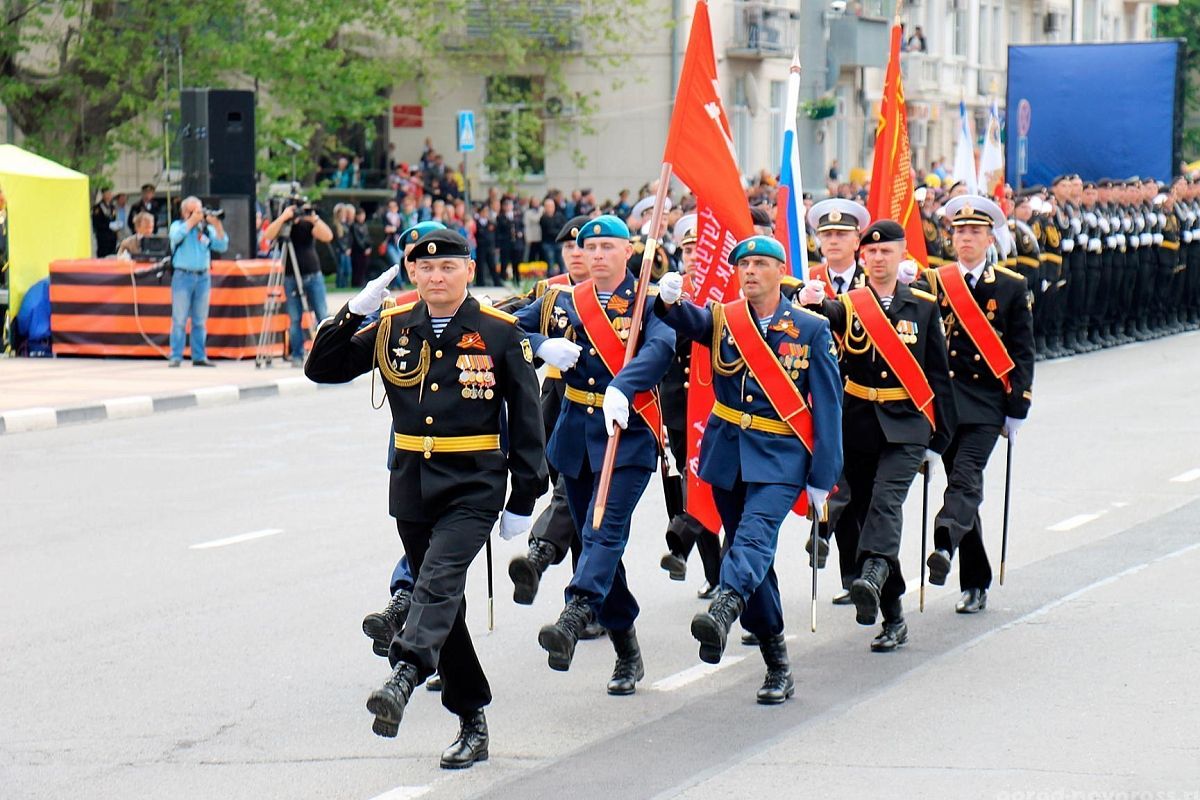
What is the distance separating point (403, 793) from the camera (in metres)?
6.18

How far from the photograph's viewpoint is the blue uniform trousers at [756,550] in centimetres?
716

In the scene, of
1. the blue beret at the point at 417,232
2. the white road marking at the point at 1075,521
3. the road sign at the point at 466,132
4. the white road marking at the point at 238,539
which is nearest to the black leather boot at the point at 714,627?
the blue beret at the point at 417,232

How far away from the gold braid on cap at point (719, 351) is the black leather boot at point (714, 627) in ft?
3.17

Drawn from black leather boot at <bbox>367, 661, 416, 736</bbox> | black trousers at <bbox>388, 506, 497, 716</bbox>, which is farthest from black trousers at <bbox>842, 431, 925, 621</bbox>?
black leather boot at <bbox>367, 661, 416, 736</bbox>

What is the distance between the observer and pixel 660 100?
141 ft

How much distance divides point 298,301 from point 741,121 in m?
25.2

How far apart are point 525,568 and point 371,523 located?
11.8 ft

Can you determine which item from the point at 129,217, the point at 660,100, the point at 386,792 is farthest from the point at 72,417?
the point at 660,100

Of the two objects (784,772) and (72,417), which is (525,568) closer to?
(784,772)

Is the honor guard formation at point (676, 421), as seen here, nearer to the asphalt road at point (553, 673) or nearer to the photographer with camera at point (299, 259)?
the asphalt road at point (553, 673)

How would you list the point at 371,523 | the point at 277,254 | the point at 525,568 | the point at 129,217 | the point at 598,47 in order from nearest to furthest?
the point at 525,568 → the point at 371,523 → the point at 277,254 → the point at 129,217 → the point at 598,47

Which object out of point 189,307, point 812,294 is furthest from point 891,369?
point 189,307

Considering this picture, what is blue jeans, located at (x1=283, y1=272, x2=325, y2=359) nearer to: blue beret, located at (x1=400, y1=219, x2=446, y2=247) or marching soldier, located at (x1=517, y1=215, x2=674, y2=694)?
marching soldier, located at (x1=517, y1=215, x2=674, y2=694)

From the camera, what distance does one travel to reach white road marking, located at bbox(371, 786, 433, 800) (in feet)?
20.1
